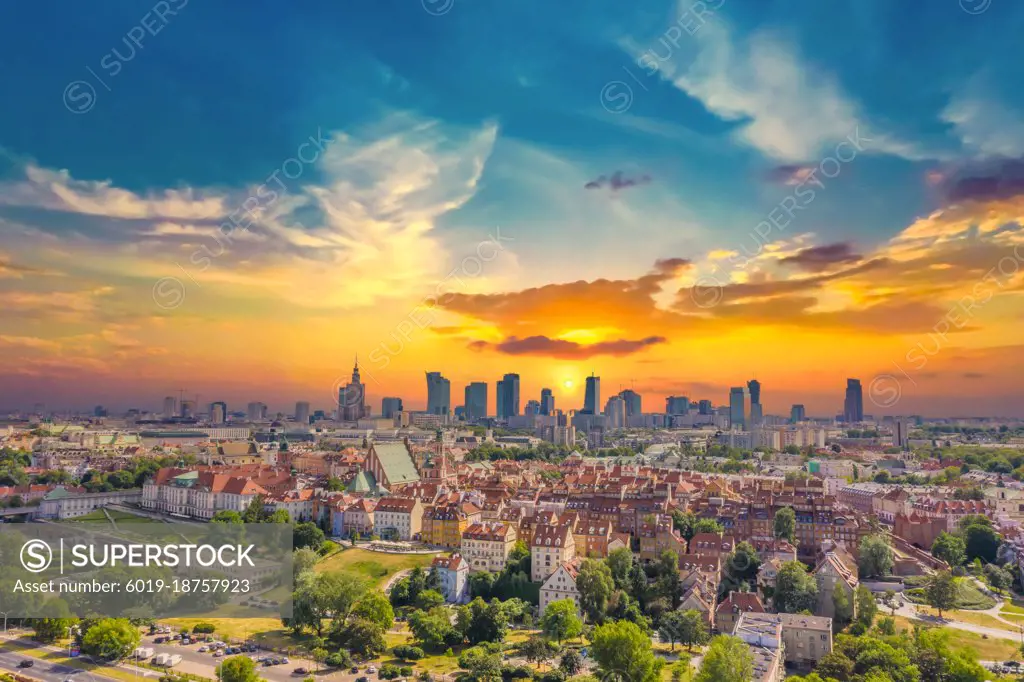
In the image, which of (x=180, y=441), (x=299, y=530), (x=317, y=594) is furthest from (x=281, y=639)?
(x=180, y=441)

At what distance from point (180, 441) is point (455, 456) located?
5642 centimetres

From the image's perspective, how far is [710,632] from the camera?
37719 mm

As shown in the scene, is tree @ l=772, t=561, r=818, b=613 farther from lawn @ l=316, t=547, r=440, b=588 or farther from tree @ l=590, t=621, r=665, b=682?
lawn @ l=316, t=547, r=440, b=588

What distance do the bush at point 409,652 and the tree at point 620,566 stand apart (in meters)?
11.5

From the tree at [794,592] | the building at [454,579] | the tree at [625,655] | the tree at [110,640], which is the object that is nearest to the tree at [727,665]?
the tree at [625,655]

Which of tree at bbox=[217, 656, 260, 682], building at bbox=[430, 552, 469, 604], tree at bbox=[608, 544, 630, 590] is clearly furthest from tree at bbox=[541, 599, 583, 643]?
tree at bbox=[217, 656, 260, 682]

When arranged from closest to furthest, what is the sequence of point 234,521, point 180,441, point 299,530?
1. point 299,530
2. point 234,521
3. point 180,441

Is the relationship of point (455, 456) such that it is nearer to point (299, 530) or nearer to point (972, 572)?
point (299, 530)

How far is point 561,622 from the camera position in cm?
3656

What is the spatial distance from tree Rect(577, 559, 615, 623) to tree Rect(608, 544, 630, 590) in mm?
1420

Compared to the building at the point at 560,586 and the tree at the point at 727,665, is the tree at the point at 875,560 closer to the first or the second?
the building at the point at 560,586

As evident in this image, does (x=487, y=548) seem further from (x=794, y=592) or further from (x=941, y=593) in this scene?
(x=941, y=593)

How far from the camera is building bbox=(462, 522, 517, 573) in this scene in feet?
151

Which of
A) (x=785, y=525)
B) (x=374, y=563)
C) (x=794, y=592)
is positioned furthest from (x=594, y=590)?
(x=785, y=525)
